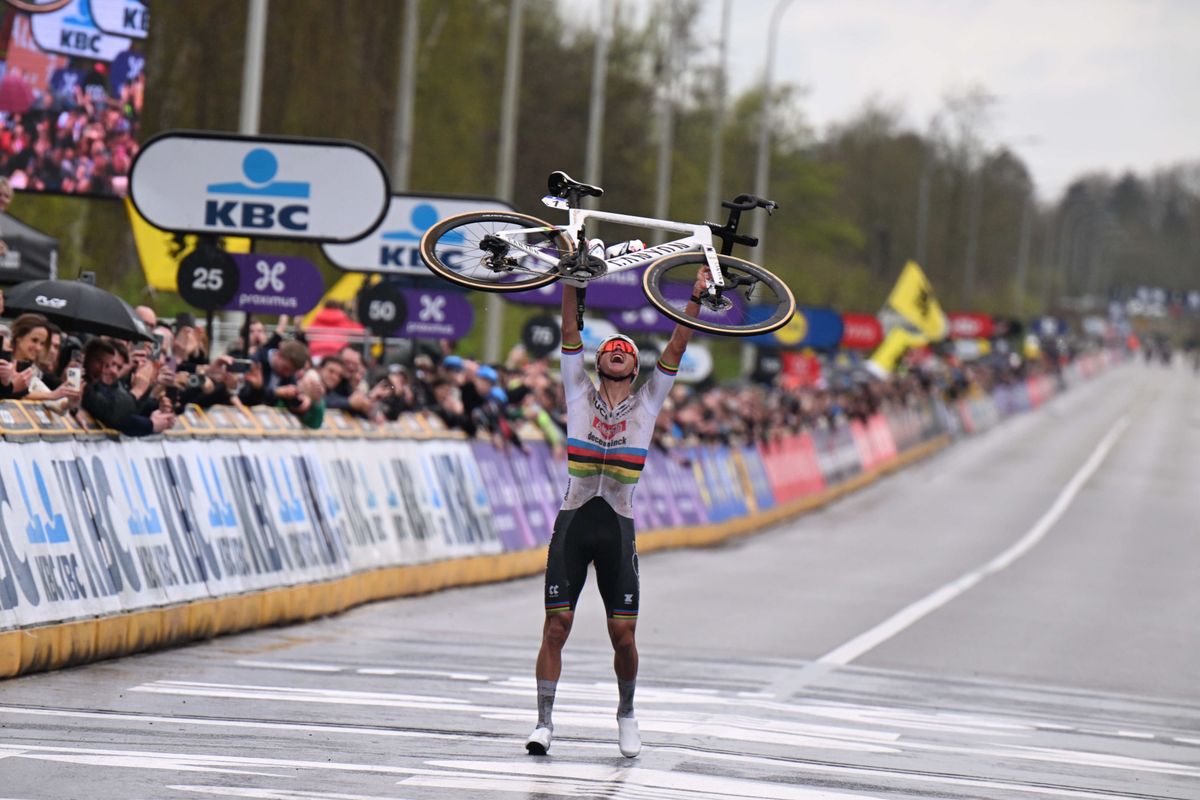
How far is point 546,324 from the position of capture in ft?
91.6

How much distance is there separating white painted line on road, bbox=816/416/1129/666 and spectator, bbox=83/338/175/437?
5944mm

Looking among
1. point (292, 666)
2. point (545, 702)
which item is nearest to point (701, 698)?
point (292, 666)

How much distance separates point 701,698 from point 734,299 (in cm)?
328

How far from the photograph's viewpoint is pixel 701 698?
42.3 feet

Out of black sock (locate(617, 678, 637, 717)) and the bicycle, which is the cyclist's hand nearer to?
the bicycle

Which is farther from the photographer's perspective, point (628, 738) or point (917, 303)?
point (917, 303)

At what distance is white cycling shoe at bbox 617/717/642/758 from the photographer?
9.61 m

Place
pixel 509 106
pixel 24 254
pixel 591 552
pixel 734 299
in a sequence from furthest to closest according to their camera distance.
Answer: pixel 509 106 → pixel 24 254 → pixel 734 299 → pixel 591 552

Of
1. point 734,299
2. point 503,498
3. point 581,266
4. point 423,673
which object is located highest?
point 581,266

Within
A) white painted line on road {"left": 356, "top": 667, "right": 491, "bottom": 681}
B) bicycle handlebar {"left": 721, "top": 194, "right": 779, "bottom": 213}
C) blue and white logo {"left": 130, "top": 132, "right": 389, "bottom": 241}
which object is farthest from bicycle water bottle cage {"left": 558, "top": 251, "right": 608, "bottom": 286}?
blue and white logo {"left": 130, "top": 132, "right": 389, "bottom": 241}

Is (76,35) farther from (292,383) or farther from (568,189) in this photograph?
(568,189)

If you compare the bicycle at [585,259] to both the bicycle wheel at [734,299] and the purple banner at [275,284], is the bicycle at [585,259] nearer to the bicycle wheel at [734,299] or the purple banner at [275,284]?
the bicycle wheel at [734,299]

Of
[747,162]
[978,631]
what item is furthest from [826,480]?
[747,162]

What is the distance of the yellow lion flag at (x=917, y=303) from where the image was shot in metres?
47.4
